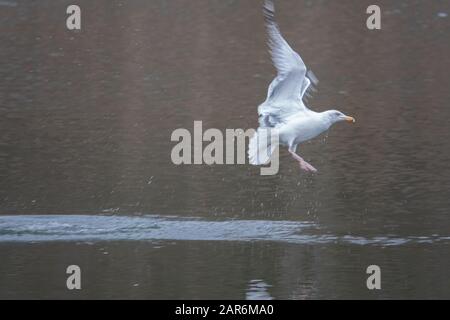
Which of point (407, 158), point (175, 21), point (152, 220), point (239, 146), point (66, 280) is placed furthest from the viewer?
point (175, 21)

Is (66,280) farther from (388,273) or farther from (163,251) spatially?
(388,273)

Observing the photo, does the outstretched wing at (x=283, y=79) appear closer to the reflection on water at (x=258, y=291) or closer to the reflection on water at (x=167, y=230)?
the reflection on water at (x=167, y=230)

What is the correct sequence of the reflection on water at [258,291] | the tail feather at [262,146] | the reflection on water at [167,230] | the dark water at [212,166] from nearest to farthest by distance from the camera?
the reflection on water at [258,291], the dark water at [212,166], the reflection on water at [167,230], the tail feather at [262,146]

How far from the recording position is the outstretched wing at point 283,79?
11875mm

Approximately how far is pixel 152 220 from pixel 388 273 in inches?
122

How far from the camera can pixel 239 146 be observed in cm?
1702

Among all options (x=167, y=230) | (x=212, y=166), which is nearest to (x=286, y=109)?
(x=167, y=230)

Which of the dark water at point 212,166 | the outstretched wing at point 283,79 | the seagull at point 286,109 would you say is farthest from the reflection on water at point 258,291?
the outstretched wing at point 283,79

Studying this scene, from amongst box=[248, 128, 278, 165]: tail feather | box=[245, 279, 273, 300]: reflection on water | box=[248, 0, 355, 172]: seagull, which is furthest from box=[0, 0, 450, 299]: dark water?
box=[248, 0, 355, 172]: seagull

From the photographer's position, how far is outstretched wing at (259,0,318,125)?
11.9 metres

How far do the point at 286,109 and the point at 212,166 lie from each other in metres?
3.29

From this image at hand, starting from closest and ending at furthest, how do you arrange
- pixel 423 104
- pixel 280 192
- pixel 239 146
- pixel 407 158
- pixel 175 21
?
pixel 280 192 → pixel 407 158 → pixel 239 146 → pixel 423 104 → pixel 175 21

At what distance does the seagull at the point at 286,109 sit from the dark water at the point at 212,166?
2.91 feet

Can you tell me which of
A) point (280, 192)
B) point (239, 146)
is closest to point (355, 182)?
point (280, 192)
